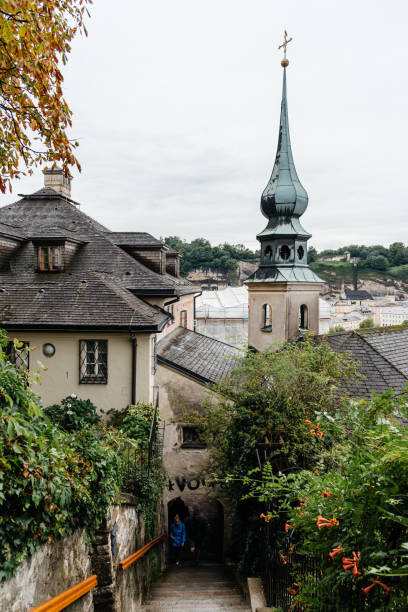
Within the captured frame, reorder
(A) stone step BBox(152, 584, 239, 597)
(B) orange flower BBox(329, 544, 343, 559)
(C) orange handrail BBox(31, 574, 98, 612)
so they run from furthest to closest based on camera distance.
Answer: (A) stone step BBox(152, 584, 239, 597) → (C) orange handrail BBox(31, 574, 98, 612) → (B) orange flower BBox(329, 544, 343, 559)

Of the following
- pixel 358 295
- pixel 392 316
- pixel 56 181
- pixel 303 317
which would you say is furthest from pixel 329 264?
pixel 56 181

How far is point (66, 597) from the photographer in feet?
14.0

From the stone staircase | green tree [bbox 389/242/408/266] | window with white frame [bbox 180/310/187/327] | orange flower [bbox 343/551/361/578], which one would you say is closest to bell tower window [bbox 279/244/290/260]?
window with white frame [bbox 180/310/187/327]

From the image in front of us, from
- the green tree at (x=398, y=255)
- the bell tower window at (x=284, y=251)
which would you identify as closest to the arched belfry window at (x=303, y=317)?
the bell tower window at (x=284, y=251)

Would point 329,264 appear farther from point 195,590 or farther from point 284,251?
point 195,590

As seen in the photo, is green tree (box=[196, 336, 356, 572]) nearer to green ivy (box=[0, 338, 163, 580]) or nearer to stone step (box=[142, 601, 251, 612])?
stone step (box=[142, 601, 251, 612])

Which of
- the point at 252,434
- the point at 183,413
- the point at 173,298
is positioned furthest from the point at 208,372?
the point at 252,434

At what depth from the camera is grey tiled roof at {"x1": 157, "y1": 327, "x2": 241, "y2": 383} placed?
14.6 m

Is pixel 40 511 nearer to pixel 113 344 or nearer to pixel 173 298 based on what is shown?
pixel 113 344

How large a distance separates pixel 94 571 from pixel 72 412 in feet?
20.9

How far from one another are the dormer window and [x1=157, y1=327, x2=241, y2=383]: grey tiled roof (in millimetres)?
4538

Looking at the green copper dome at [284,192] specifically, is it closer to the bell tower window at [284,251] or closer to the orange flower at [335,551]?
the bell tower window at [284,251]

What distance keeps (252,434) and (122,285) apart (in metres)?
7.01

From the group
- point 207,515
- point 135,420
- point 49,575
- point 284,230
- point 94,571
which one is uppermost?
point 284,230
